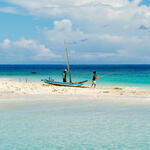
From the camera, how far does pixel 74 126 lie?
41.2 ft

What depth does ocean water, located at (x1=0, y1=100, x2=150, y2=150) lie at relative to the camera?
10068mm

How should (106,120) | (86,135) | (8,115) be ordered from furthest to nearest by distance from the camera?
(8,115) < (106,120) < (86,135)

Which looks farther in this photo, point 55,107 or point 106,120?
point 55,107

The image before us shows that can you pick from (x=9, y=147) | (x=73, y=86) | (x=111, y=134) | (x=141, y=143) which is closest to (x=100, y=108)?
(x=111, y=134)

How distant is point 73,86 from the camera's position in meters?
30.7

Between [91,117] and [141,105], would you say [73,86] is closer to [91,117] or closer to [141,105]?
[141,105]

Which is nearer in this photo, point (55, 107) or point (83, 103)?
point (55, 107)

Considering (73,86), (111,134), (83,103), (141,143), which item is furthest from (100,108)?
(73,86)

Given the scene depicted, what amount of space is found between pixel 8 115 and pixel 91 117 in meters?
4.64

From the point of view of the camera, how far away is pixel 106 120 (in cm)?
1371

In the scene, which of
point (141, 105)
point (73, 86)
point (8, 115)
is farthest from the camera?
point (73, 86)

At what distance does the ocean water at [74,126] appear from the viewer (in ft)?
33.0

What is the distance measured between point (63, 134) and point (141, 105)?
8.60m

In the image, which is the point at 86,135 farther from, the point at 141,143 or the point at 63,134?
the point at 141,143
